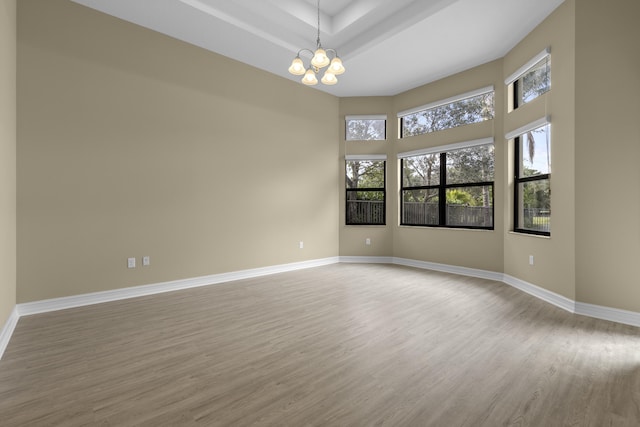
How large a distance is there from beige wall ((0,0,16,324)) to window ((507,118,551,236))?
554 cm

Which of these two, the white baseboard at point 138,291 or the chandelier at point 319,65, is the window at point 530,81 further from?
the white baseboard at point 138,291

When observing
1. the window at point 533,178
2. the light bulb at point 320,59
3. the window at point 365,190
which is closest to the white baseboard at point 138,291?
the window at point 365,190

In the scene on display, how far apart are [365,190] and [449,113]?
2.11 m

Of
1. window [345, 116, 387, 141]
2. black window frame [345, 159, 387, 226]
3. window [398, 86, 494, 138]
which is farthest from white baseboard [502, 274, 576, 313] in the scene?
window [345, 116, 387, 141]

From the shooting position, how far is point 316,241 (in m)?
6.06

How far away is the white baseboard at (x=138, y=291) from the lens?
3305 mm

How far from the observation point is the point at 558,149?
3.61 m

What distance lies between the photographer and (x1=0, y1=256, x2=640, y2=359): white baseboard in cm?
307

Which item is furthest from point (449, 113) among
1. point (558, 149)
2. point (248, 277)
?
point (248, 277)

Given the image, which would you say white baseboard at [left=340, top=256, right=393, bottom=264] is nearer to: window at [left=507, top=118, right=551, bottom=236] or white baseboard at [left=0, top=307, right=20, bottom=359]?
window at [left=507, top=118, right=551, bottom=236]

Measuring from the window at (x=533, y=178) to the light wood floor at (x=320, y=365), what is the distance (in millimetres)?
1202

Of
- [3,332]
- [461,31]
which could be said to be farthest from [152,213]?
[461,31]

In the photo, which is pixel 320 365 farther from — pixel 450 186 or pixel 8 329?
pixel 450 186

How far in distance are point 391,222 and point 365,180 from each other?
1.02 metres
